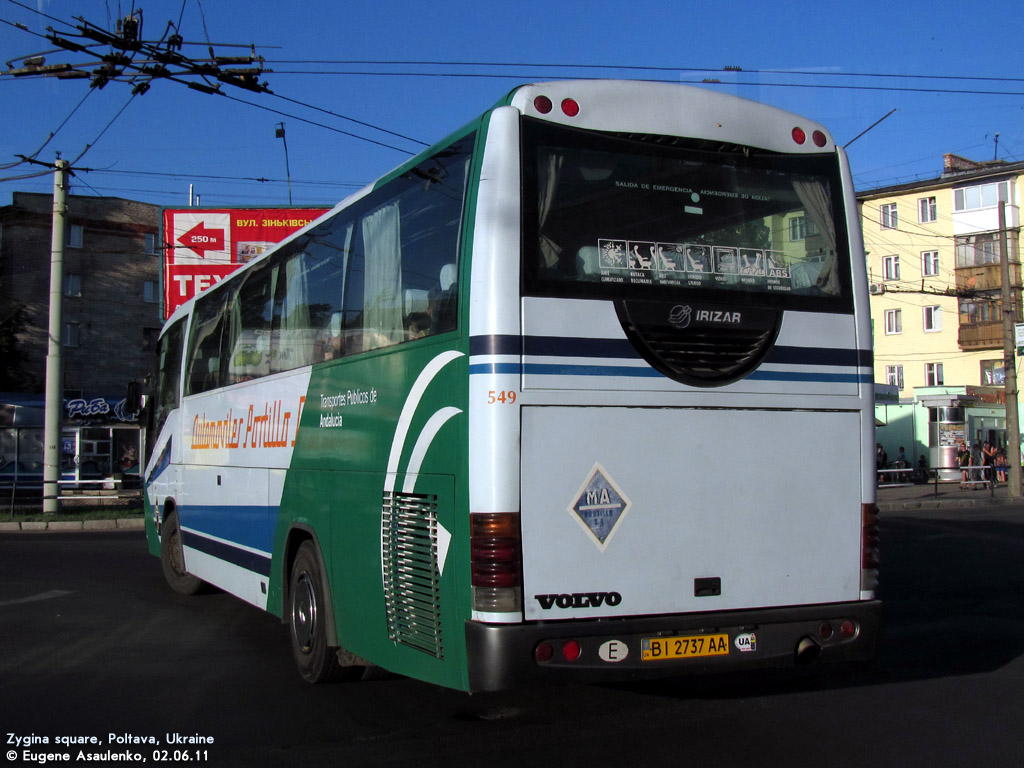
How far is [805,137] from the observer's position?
6051mm

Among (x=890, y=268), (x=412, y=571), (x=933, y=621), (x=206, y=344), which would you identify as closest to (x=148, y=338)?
(x=890, y=268)

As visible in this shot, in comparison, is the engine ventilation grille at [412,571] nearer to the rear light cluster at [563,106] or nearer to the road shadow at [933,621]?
the road shadow at [933,621]

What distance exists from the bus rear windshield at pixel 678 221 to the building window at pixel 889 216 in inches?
1974

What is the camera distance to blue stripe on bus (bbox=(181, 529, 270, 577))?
8.18 metres

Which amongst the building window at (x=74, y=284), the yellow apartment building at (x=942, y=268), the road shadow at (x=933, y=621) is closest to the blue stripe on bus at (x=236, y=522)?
the road shadow at (x=933, y=621)

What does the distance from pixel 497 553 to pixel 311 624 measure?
257cm

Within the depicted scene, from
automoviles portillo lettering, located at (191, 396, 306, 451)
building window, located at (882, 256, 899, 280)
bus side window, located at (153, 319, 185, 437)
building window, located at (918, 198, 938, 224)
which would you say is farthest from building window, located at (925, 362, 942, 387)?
automoviles portillo lettering, located at (191, 396, 306, 451)

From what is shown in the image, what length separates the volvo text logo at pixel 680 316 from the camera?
5414 millimetres

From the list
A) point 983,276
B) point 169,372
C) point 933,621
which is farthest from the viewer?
point 983,276

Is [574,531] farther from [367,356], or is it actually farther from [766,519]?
[367,356]

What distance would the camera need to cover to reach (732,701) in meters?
6.44

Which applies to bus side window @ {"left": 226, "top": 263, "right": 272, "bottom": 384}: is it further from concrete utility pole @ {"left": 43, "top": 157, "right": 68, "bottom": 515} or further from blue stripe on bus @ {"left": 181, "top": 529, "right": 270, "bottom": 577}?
concrete utility pole @ {"left": 43, "top": 157, "right": 68, "bottom": 515}

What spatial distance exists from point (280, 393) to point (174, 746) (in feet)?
9.97

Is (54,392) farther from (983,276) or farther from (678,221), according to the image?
(983,276)
